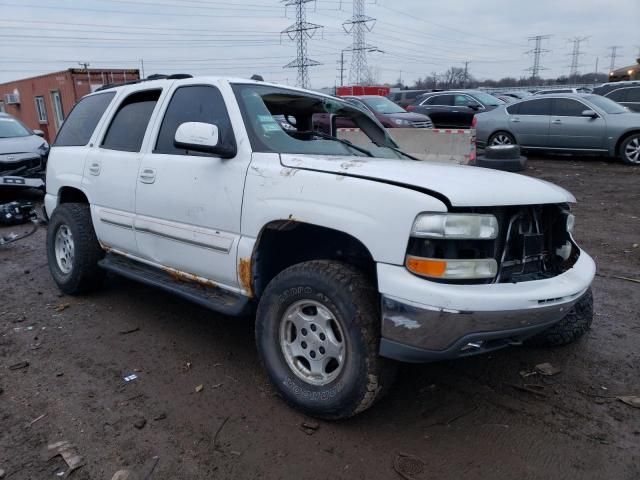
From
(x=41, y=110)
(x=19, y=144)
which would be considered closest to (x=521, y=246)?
(x=19, y=144)

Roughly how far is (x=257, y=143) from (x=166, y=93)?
1184 millimetres

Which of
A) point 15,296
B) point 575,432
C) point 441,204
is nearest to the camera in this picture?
point 441,204

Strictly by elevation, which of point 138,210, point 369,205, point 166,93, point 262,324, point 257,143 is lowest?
point 262,324

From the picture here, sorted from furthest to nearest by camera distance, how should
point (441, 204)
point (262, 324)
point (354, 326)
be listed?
point (262, 324) < point (354, 326) < point (441, 204)

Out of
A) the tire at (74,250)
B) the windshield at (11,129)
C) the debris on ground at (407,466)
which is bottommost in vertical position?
the debris on ground at (407,466)

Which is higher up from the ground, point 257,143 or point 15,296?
point 257,143

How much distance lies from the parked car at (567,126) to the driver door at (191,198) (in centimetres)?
1121

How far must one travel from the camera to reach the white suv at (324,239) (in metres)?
2.39

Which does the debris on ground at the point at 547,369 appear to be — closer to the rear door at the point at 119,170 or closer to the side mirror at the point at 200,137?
the side mirror at the point at 200,137

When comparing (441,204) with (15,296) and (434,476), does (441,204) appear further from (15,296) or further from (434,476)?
(15,296)

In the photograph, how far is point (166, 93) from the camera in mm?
3873

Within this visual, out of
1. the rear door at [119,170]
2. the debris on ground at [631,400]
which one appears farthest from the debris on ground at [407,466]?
the rear door at [119,170]

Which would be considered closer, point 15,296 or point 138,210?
point 138,210

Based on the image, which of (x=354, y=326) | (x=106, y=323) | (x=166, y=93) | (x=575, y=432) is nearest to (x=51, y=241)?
(x=106, y=323)
